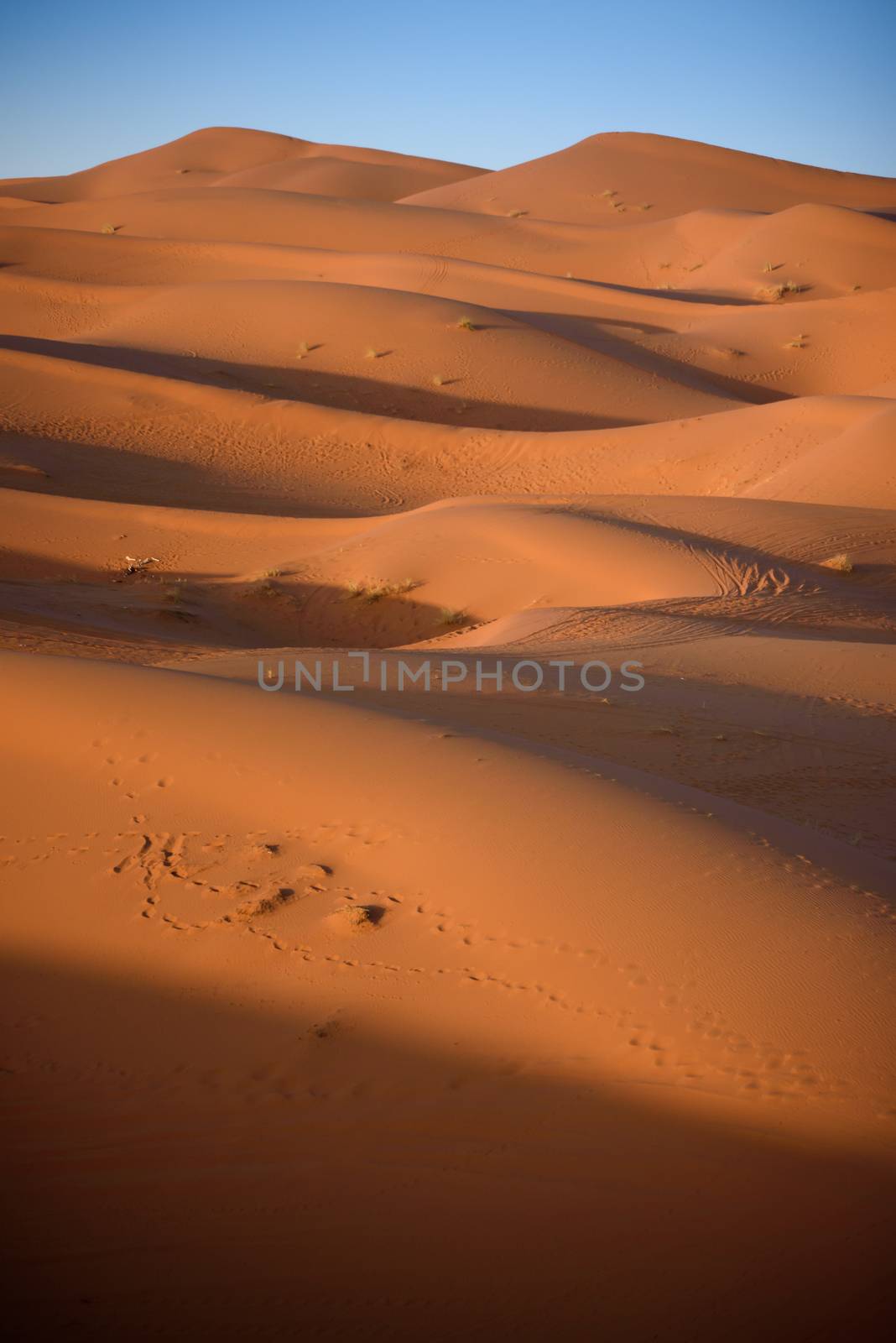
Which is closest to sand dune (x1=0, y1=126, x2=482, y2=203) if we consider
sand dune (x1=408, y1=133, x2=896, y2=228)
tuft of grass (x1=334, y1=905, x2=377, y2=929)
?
sand dune (x1=408, y1=133, x2=896, y2=228)

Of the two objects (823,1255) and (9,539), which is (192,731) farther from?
(9,539)

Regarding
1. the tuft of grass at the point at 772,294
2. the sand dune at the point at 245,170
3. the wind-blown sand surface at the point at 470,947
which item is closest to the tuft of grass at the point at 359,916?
the wind-blown sand surface at the point at 470,947

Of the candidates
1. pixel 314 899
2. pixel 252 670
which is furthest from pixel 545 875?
pixel 252 670

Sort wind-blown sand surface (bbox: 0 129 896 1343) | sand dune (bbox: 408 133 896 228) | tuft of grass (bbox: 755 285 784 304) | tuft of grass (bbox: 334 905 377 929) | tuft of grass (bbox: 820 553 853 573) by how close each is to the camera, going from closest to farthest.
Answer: wind-blown sand surface (bbox: 0 129 896 1343), tuft of grass (bbox: 334 905 377 929), tuft of grass (bbox: 820 553 853 573), tuft of grass (bbox: 755 285 784 304), sand dune (bbox: 408 133 896 228)

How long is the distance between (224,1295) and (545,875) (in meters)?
1.84

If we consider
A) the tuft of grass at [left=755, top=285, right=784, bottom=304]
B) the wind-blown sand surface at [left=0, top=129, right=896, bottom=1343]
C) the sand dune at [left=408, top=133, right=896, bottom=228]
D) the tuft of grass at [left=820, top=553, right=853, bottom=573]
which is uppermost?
the sand dune at [left=408, top=133, right=896, bottom=228]

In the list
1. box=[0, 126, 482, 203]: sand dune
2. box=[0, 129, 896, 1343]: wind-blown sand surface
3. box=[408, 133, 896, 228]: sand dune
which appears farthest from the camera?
box=[0, 126, 482, 203]: sand dune

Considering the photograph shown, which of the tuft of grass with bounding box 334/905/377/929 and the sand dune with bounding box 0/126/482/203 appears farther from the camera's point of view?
the sand dune with bounding box 0/126/482/203

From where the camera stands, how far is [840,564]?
1094cm

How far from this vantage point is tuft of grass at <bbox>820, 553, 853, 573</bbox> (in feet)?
35.9

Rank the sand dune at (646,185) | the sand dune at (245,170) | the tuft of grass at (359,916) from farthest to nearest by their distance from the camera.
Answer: the sand dune at (245,170) → the sand dune at (646,185) → the tuft of grass at (359,916)

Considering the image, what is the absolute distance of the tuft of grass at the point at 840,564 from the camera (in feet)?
35.9

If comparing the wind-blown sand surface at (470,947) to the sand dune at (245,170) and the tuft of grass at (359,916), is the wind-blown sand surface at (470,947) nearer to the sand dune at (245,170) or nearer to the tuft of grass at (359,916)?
the tuft of grass at (359,916)

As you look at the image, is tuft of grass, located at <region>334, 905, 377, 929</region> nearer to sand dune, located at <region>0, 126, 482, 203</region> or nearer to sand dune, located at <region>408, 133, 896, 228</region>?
sand dune, located at <region>408, 133, 896, 228</region>
